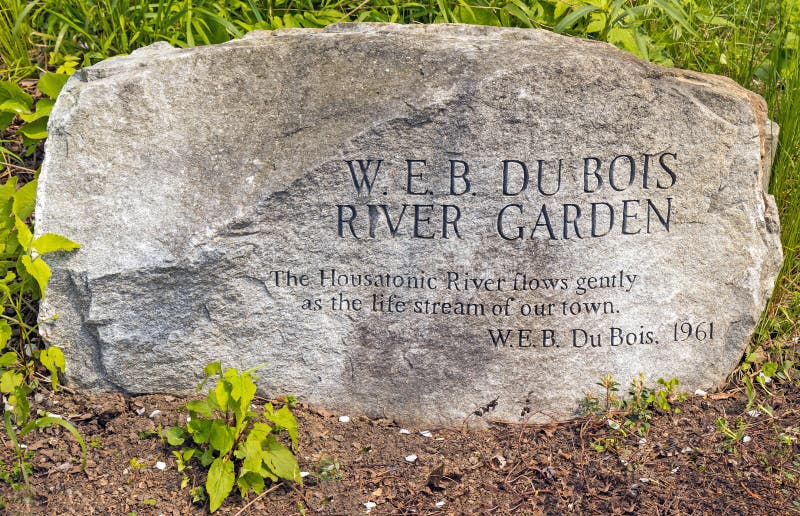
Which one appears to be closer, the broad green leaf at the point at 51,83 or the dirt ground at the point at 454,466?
the dirt ground at the point at 454,466

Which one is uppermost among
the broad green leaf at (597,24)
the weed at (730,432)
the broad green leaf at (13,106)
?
the broad green leaf at (597,24)

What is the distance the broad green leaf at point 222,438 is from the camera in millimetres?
2562

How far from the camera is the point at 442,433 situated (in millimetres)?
2992

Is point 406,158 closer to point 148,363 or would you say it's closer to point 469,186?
point 469,186

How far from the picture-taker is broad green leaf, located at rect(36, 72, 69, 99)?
3291mm

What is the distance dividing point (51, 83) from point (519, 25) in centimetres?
190

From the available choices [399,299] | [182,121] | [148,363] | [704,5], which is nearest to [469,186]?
[399,299]

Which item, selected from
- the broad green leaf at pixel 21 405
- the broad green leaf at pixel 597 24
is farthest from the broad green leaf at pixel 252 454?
the broad green leaf at pixel 597 24

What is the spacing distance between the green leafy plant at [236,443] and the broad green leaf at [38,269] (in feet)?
2.19

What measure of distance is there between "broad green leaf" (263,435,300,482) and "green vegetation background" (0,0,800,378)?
1619 mm

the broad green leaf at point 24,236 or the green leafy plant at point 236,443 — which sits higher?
the broad green leaf at point 24,236

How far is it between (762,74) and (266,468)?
2.61 meters

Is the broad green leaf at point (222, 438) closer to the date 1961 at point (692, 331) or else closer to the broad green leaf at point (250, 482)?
the broad green leaf at point (250, 482)

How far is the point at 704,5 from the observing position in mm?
3977
